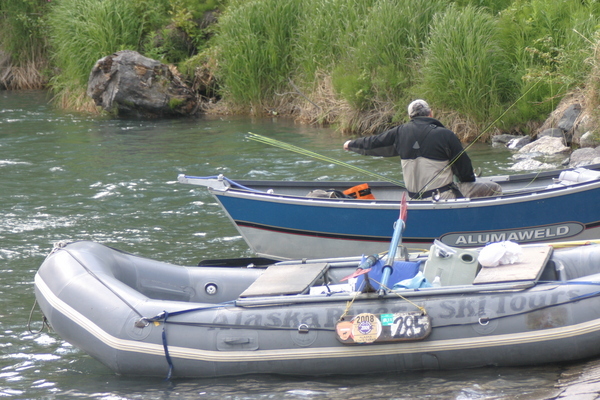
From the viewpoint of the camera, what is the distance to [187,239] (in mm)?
9023

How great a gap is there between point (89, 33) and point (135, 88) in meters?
2.41

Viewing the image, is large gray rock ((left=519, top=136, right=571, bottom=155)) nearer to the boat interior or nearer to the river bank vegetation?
the river bank vegetation

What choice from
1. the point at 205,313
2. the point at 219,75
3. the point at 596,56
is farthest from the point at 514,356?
the point at 219,75

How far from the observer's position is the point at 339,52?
1612cm

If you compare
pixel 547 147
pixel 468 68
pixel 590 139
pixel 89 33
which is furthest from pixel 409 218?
pixel 89 33

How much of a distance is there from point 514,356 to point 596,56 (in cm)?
761

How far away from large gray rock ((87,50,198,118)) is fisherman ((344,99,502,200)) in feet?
35.3

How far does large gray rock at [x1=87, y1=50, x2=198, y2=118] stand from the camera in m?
17.6

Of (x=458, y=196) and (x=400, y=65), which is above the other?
(x=400, y=65)

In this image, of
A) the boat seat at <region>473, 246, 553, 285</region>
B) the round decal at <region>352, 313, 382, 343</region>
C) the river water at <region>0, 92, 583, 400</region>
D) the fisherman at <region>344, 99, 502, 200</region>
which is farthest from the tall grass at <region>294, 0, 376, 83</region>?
the round decal at <region>352, 313, 382, 343</region>

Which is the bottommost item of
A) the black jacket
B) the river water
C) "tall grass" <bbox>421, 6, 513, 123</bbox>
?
the river water

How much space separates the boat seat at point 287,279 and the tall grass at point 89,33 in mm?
13736

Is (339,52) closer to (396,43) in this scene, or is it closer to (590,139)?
(396,43)

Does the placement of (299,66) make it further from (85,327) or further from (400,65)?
(85,327)
